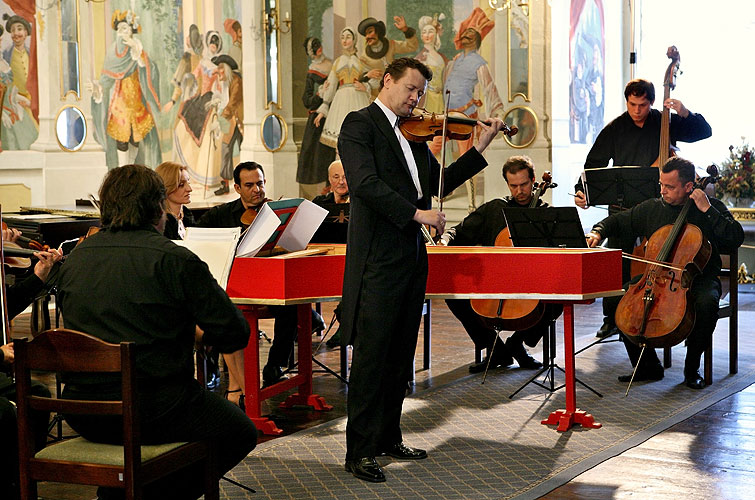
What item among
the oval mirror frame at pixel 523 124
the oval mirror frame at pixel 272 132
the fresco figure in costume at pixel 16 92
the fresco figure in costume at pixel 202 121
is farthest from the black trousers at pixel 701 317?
the fresco figure in costume at pixel 16 92

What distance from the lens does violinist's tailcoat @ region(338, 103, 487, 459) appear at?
3.83 m

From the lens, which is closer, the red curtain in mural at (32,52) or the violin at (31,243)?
the violin at (31,243)

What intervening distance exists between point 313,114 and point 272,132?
56 centimetres

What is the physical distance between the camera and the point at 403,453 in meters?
4.14

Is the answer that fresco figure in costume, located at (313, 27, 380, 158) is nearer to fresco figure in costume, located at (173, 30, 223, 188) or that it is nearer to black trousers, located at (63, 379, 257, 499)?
fresco figure in costume, located at (173, 30, 223, 188)

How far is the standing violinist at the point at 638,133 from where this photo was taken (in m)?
6.64

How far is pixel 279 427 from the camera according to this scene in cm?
476

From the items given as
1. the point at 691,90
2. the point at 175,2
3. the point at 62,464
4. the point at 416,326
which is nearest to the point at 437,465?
the point at 416,326

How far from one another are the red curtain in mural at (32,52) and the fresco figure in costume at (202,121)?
174 centimetres

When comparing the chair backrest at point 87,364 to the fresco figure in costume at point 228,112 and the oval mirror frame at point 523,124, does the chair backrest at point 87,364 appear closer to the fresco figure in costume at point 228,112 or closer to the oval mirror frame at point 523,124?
the oval mirror frame at point 523,124

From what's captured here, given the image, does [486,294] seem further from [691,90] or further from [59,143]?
[59,143]

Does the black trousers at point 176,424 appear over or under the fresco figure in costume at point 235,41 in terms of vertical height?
under

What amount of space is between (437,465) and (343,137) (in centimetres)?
142

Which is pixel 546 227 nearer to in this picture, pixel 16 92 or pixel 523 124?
pixel 523 124
